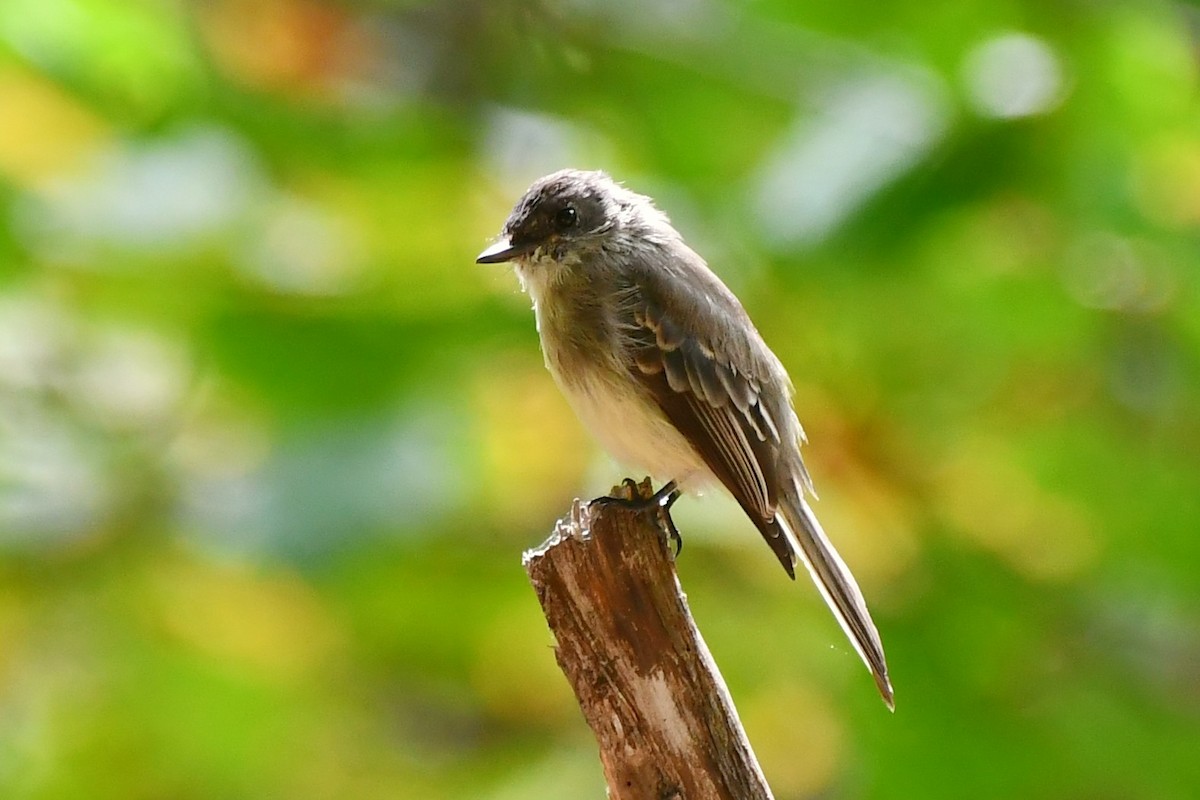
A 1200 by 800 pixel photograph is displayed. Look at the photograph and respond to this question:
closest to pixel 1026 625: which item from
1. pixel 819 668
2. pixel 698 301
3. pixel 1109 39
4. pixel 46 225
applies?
pixel 819 668

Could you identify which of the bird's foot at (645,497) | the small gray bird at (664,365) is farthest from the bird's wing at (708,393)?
the bird's foot at (645,497)

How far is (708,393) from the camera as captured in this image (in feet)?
10.6

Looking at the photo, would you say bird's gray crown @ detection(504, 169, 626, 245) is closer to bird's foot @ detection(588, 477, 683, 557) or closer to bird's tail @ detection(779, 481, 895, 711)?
bird's foot @ detection(588, 477, 683, 557)

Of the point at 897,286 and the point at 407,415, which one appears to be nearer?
the point at 407,415

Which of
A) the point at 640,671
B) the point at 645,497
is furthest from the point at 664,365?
the point at 640,671

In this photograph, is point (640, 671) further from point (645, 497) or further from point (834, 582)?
point (834, 582)

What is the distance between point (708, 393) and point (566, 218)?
22.0 inches

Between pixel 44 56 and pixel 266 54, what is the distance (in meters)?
1.00

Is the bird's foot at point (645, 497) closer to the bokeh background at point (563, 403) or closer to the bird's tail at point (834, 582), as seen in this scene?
the bird's tail at point (834, 582)

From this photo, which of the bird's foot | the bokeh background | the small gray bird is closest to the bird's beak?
the small gray bird

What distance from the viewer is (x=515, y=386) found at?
365cm

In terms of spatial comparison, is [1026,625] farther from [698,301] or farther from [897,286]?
[698,301]

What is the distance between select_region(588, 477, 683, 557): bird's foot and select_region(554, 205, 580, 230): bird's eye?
678 mm

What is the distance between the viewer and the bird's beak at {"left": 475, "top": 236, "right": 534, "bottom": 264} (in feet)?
10.8
